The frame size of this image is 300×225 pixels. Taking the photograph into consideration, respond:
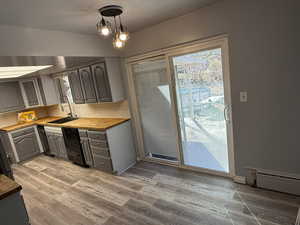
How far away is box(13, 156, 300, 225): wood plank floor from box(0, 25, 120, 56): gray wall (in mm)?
2139

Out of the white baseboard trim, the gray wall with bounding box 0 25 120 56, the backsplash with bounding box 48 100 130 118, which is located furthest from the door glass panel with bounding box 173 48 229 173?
the gray wall with bounding box 0 25 120 56

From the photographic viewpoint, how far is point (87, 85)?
11.5 feet

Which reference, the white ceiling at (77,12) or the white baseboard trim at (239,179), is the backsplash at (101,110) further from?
the white baseboard trim at (239,179)

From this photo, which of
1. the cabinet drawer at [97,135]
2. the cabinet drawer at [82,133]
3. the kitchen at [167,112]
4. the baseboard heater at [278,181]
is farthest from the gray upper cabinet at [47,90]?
the baseboard heater at [278,181]

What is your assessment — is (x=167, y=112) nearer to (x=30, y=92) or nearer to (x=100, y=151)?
(x=100, y=151)

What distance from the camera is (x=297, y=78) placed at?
1907 mm

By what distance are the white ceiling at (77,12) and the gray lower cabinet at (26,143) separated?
10.5 ft

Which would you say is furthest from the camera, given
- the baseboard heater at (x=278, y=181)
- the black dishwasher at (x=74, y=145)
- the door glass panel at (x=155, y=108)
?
the black dishwasher at (x=74, y=145)

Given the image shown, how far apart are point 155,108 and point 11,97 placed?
3.81m

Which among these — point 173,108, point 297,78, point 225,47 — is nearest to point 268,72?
point 297,78

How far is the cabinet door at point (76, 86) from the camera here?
3627 millimetres

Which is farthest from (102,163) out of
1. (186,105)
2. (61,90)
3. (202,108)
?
(61,90)

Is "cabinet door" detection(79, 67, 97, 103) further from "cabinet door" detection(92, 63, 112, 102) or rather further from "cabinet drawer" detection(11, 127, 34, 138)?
"cabinet drawer" detection(11, 127, 34, 138)

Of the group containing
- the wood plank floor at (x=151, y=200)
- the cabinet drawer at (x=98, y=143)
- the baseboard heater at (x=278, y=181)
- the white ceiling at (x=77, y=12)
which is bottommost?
the wood plank floor at (x=151, y=200)
